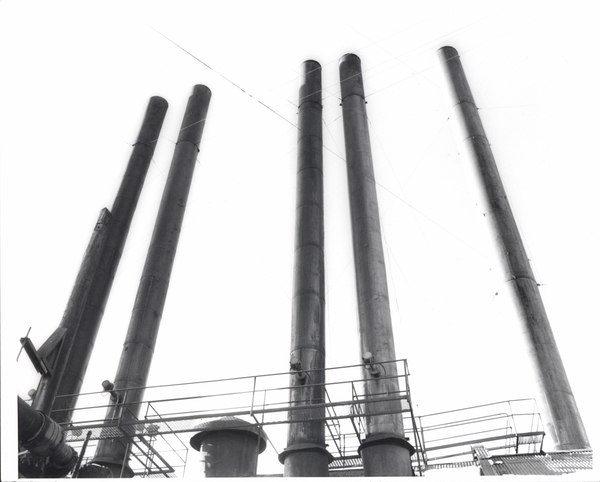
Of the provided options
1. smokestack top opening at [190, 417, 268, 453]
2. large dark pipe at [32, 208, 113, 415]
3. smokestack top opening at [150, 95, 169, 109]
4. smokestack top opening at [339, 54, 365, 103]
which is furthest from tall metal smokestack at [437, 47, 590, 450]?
large dark pipe at [32, 208, 113, 415]

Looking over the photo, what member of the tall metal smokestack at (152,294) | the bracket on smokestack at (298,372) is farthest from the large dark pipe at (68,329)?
the bracket on smokestack at (298,372)

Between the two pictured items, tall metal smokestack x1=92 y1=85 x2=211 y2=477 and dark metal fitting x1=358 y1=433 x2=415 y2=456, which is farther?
tall metal smokestack x1=92 y1=85 x2=211 y2=477

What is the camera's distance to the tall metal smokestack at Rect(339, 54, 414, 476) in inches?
579

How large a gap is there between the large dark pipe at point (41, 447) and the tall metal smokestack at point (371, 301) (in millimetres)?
7660

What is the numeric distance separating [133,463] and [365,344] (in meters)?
10.2

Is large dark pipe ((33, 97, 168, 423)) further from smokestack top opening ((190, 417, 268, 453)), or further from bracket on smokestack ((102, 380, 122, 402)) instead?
smokestack top opening ((190, 417, 268, 453))

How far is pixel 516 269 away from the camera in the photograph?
1997 cm

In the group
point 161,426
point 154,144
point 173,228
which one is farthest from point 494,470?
point 154,144

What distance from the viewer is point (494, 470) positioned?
13.5m

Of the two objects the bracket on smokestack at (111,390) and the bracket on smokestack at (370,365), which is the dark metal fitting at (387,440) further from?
the bracket on smokestack at (111,390)

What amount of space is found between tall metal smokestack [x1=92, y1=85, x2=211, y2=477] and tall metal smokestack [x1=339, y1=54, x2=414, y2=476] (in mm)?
6967

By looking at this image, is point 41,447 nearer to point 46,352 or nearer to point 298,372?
point 46,352

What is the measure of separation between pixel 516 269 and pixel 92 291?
16.3 m

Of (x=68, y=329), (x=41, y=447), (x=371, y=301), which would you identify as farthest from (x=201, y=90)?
(x=41, y=447)
